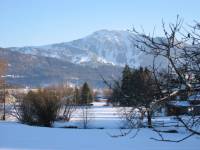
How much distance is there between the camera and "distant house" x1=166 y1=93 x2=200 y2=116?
15.5 ft

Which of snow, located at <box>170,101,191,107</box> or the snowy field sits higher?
snow, located at <box>170,101,191,107</box>

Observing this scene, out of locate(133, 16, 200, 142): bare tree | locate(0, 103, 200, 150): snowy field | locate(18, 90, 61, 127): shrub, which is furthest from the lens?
locate(18, 90, 61, 127): shrub

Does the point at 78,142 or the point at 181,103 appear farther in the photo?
the point at 78,142

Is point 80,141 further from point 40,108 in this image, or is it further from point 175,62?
point 40,108

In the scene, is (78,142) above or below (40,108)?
below

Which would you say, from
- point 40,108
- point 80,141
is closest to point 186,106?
point 80,141

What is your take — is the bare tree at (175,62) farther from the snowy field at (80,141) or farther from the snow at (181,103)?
the snowy field at (80,141)

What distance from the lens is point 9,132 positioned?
75.1ft

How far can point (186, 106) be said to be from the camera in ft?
15.4

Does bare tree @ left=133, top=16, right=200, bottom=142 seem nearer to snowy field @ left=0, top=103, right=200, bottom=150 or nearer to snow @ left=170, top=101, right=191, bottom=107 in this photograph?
snow @ left=170, top=101, right=191, bottom=107

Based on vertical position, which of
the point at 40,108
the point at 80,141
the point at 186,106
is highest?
the point at 186,106

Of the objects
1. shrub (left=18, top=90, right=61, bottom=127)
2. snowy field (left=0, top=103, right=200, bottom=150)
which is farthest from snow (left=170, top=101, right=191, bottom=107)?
shrub (left=18, top=90, right=61, bottom=127)

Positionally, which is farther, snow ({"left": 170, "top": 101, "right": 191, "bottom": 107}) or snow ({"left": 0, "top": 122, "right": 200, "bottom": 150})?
snow ({"left": 0, "top": 122, "right": 200, "bottom": 150})

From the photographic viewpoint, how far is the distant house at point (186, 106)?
15.5ft
